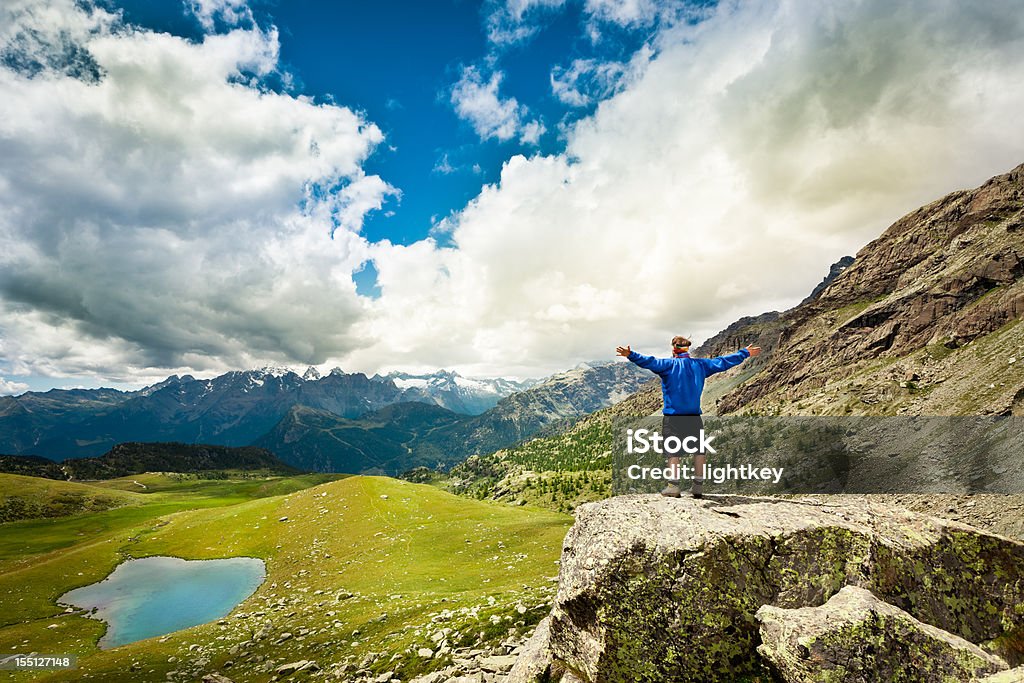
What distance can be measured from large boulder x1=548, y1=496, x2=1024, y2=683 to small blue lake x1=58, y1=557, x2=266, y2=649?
5397 cm

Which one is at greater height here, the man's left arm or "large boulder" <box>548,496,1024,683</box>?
the man's left arm

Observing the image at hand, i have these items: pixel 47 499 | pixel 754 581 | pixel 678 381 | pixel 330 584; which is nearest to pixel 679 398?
pixel 678 381

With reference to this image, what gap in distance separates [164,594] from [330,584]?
2646 cm

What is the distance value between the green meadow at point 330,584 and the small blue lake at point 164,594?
6.40ft

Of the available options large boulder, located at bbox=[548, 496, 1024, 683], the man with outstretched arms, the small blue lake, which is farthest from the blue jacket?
the small blue lake

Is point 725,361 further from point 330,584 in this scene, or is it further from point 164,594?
point 164,594

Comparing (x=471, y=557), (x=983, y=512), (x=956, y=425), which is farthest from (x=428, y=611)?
(x=956, y=425)

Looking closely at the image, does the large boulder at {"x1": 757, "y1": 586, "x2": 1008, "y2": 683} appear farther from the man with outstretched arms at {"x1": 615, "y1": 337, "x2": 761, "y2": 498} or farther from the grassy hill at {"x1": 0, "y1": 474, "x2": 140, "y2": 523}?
the grassy hill at {"x1": 0, "y1": 474, "x2": 140, "y2": 523}

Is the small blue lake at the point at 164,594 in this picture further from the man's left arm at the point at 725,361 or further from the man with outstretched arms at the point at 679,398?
the man's left arm at the point at 725,361

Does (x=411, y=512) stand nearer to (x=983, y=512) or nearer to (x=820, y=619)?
(x=820, y=619)

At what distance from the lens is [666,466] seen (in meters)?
14.6

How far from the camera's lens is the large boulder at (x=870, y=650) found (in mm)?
8867

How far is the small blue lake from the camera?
46.7 m

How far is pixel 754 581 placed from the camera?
10.6 m
